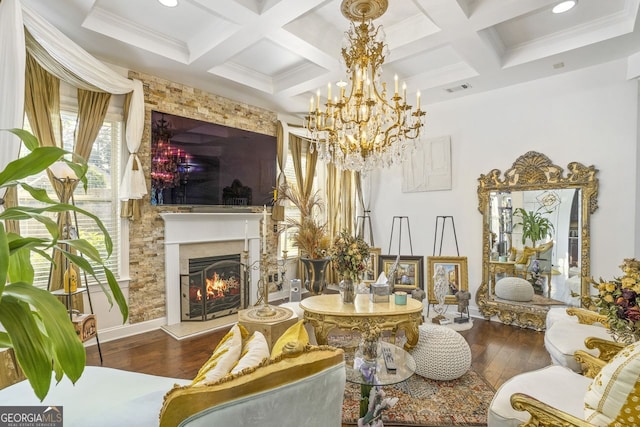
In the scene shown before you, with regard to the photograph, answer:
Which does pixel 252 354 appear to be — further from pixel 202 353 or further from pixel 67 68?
pixel 67 68

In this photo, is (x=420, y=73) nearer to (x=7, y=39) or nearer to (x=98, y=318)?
(x=7, y=39)

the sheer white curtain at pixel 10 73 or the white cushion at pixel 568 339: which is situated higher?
the sheer white curtain at pixel 10 73

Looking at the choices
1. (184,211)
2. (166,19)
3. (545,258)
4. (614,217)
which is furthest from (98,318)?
(614,217)

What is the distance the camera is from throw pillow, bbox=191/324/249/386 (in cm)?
119

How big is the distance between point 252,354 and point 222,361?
0.12 meters

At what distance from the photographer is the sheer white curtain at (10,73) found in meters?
2.21

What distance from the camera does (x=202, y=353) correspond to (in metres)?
3.21

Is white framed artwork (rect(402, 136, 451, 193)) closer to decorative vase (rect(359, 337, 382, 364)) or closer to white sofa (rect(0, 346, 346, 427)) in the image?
decorative vase (rect(359, 337, 382, 364))

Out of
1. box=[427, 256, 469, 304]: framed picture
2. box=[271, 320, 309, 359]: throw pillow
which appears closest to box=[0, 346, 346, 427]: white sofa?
box=[271, 320, 309, 359]: throw pillow

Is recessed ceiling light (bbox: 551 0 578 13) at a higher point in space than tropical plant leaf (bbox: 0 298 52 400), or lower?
higher

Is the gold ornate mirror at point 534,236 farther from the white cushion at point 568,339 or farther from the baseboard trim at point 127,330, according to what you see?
the baseboard trim at point 127,330

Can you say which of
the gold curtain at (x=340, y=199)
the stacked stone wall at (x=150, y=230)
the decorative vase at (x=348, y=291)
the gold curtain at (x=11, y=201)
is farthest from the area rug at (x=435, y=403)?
the gold curtain at (x=340, y=199)

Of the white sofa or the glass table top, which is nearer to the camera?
the white sofa

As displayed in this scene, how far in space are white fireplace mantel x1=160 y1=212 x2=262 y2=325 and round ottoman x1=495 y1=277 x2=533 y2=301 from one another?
10.8ft
